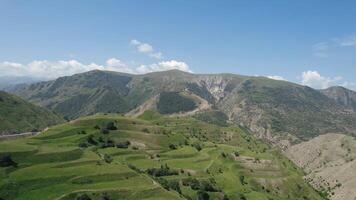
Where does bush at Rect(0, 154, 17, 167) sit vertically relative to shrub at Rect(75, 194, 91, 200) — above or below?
above

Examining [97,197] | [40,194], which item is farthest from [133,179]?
[40,194]

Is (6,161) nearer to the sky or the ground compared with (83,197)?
nearer to the sky

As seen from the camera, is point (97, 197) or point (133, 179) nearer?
point (97, 197)

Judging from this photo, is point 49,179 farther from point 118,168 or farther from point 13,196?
point 118,168

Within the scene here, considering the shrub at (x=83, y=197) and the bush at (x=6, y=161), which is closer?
the shrub at (x=83, y=197)

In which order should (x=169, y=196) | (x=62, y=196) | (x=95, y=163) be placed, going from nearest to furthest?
1. (x=62, y=196)
2. (x=169, y=196)
3. (x=95, y=163)

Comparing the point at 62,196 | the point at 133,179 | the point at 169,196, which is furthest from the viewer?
the point at 133,179

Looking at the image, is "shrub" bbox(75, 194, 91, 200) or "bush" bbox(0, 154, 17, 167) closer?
"shrub" bbox(75, 194, 91, 200)

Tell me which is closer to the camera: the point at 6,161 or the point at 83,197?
the point at 83,197

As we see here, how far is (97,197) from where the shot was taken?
16238 cm

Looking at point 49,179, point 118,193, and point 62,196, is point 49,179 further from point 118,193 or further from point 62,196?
point 118,193

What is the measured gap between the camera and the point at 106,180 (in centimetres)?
18200

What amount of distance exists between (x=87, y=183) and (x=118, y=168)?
20.7 meters

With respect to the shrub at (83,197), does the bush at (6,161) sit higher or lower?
higher
